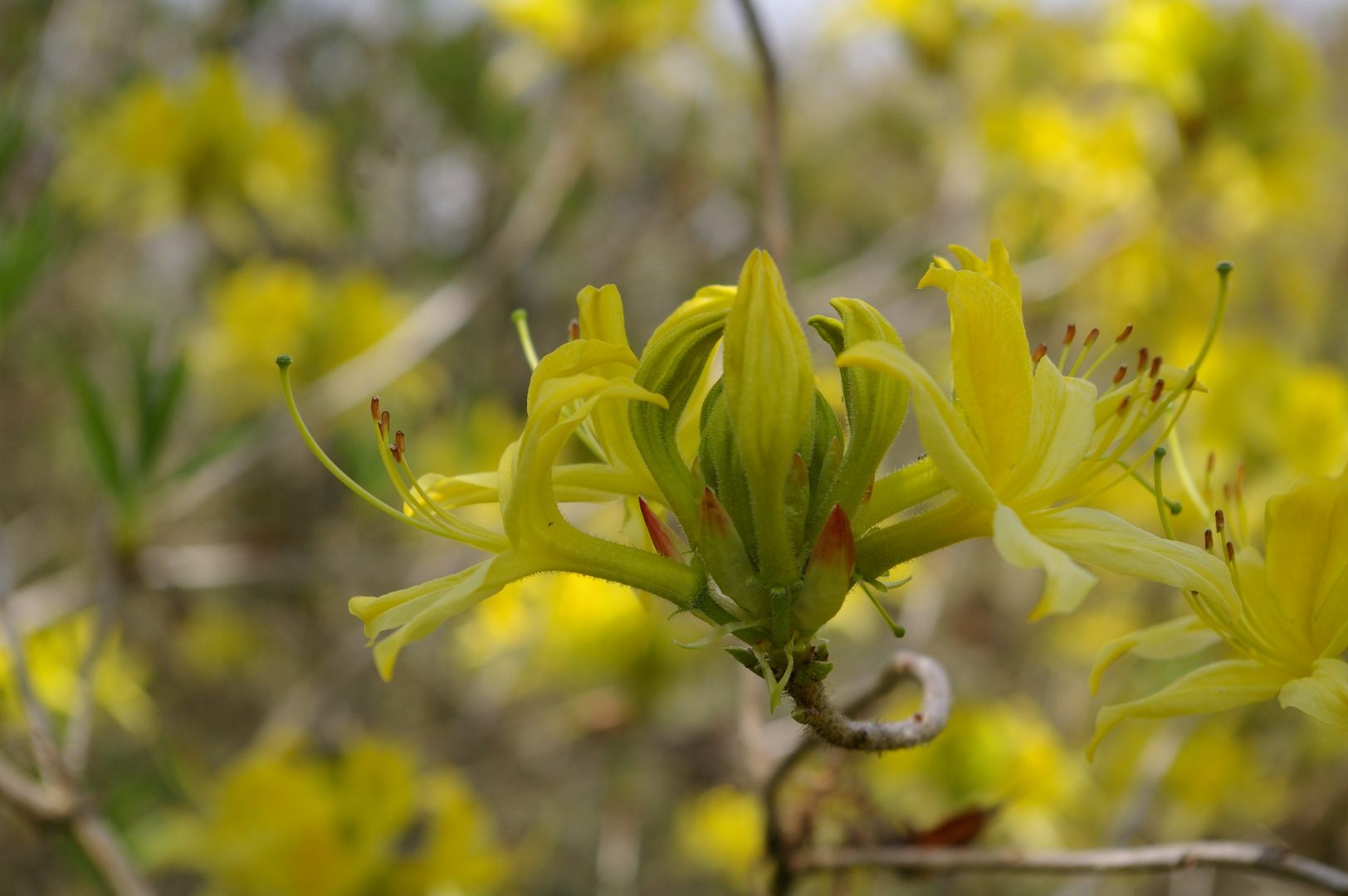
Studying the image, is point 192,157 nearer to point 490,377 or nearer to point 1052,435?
point 490,377

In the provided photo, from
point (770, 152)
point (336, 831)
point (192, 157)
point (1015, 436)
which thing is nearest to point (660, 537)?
point (1015, 436)

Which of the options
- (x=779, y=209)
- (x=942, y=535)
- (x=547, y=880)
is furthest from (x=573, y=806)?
(x=942, y=535)

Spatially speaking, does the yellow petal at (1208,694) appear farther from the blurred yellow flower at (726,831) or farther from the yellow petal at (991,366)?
the blurred yellow flower at (726,831)

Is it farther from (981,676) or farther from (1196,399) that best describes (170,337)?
(981,676)

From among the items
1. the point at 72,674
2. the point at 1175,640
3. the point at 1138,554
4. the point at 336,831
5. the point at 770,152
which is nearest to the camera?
the point at 1138,554

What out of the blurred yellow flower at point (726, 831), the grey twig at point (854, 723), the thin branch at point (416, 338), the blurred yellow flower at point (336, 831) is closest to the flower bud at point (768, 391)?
the grey twig at point (854, 723)

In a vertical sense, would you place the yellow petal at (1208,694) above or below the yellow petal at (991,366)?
below
